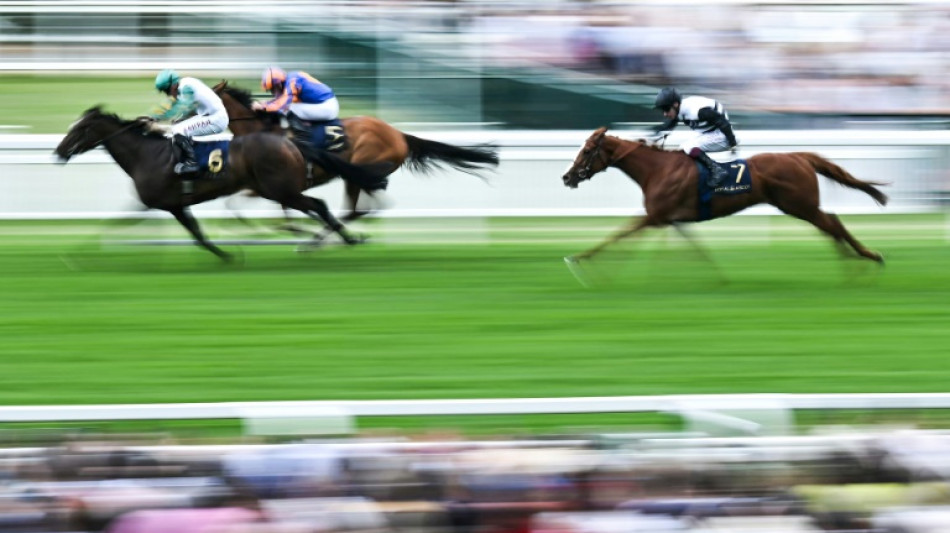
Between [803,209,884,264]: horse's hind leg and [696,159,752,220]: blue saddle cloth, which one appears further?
[803,209,884,264]: horse's hind leg

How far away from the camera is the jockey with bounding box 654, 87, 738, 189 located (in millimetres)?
8234

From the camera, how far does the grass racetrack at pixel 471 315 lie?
5.95m

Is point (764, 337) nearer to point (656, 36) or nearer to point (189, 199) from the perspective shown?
point (189, 199)

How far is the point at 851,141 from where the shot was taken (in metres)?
10.1

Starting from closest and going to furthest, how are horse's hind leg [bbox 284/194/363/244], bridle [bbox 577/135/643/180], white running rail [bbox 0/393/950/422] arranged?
white running rail [bbox 0/393/950/422]
bridle [bbox 577/135/643/180]
horse's hind leg [bbox 284/194/363/244]

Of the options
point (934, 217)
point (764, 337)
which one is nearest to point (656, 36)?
point (934, 217)

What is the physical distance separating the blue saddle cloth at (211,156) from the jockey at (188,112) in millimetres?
33

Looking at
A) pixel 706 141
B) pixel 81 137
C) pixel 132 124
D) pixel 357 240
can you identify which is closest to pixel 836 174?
pixel 706 141

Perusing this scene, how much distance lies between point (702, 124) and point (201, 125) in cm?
290

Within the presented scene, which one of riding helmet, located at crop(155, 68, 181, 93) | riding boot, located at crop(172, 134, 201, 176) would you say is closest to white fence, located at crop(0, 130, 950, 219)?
riding boot, located at crop(172, 134, 201, 176)

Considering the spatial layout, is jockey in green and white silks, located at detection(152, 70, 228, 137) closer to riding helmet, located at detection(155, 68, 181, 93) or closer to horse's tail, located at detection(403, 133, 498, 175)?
riding helmet, located at detection(155, 68, 181, 93)

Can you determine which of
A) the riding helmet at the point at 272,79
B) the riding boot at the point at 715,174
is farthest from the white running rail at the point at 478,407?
the riding helmet at the point at 272,79

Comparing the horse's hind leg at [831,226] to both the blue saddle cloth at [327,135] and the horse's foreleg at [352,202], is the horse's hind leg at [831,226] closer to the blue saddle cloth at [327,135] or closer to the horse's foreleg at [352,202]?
the horse's foreleg at [352,202]

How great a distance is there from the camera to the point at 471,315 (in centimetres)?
745
